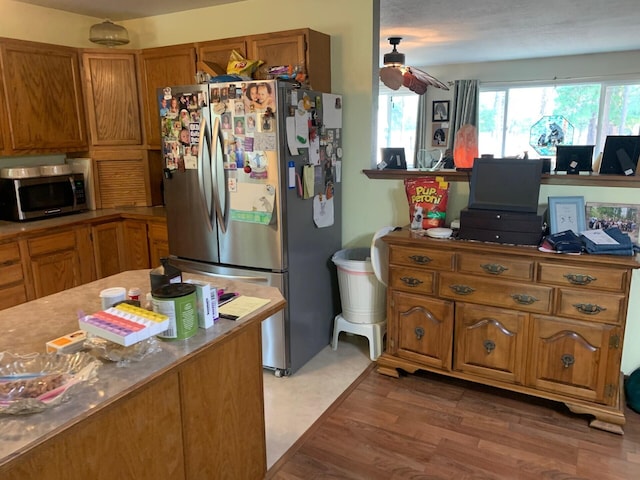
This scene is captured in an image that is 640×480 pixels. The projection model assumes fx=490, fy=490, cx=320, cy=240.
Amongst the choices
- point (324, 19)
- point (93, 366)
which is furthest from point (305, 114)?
point (93, 366)

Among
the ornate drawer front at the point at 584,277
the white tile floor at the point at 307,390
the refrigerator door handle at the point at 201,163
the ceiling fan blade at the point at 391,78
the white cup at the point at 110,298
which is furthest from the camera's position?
the ceiling fan blade at the point at 391,78

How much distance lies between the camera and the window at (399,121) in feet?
27.0

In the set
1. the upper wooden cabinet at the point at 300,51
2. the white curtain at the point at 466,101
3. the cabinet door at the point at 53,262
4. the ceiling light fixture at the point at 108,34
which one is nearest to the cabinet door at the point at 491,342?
the upper wooden cabinet at the point at 300,51

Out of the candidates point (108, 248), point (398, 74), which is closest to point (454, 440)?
point (108, 248)

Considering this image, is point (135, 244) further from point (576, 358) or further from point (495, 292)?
point (576, 358)

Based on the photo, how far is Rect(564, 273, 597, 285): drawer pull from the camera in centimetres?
229

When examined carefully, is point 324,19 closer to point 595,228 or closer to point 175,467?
point 595,228

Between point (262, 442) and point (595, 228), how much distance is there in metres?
2.04

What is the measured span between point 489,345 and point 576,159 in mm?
1133

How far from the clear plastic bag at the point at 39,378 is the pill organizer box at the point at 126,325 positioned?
9 cm

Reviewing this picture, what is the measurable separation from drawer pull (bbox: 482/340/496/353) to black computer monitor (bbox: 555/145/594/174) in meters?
1.04

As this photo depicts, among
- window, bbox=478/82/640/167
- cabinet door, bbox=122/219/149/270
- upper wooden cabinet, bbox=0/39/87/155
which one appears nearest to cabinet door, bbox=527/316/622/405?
cabinet door, bbox=122/219/149/270

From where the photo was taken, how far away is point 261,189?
2738 millimetres

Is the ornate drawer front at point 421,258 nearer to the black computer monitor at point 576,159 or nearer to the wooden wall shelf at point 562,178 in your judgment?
the wooden wall shelf at point 562,178
